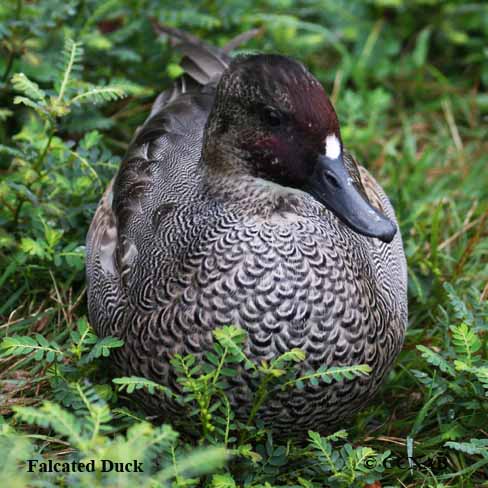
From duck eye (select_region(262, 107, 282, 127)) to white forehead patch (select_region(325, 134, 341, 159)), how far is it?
131 millimetres

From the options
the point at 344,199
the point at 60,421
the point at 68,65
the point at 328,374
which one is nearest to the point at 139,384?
the point at 60,421

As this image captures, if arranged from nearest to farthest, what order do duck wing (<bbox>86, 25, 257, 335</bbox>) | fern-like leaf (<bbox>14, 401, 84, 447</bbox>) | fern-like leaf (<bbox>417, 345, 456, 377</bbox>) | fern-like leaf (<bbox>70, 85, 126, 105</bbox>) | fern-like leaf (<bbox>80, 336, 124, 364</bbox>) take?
fern-like leaf (<bbox>14, 401, 84, 447</bbox>)
fern-like leaf (<bbox>80, 336, 124, 364</bbox>)
fern-like leaf (<bbox>417, 345, 456, 377</bbox>)
duck wing (<bbox>86, 25, 257, 335</bbox>)
fern-like leaf (<bbox>70, 85, 126, 105</bbox>)

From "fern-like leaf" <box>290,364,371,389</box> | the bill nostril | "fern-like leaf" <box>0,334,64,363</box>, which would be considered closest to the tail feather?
the bill nostril

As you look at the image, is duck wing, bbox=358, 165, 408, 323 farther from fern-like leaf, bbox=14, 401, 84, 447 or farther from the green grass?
fern-like leaf, bbox=14, 401, 84, 447

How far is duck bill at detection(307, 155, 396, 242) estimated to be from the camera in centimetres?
215

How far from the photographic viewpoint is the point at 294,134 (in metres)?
2.17

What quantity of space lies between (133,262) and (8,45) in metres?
1.28

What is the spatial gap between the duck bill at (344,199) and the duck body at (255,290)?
132 millimetres

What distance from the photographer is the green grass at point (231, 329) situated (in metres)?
2.18

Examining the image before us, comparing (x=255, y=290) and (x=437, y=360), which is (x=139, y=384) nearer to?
(x=255, y=290)

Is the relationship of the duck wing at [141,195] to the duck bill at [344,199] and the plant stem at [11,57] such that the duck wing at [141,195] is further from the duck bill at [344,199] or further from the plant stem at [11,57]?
the plant stem at [11,57]

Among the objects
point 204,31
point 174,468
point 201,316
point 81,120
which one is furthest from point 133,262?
point 204,31

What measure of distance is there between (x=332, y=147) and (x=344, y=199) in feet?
0.44

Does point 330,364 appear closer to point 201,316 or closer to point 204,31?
point 201,316
